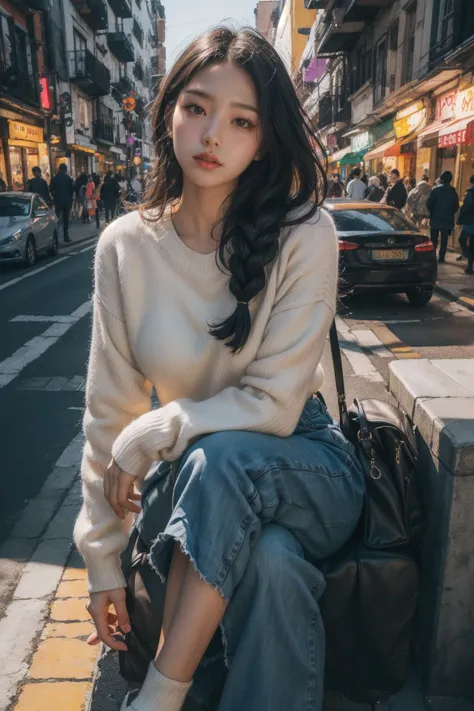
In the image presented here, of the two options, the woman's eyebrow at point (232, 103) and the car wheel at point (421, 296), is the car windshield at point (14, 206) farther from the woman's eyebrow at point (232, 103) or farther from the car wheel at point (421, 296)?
the woman's eyebrow at point (232, 103)

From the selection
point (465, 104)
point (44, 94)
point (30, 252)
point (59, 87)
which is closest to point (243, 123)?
point (30, 252)

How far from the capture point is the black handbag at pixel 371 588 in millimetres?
1526

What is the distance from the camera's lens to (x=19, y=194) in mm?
13156

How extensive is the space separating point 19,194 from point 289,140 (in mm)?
12628

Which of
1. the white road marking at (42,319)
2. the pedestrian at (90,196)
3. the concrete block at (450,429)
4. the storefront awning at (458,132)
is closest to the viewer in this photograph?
the concrete block at (450,429)

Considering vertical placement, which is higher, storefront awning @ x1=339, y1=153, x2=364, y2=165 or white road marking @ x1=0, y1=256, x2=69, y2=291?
storefront awning @ x1=339, y1=153, x2=364, y2=165

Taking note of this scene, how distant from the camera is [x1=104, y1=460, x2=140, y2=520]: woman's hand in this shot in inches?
62.5

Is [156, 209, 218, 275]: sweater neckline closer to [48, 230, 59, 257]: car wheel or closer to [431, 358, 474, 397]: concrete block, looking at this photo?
[431, 358, 474, 397]: concrete block

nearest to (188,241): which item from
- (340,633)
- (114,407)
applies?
(114,407)

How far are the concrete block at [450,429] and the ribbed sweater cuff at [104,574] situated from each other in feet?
2.90

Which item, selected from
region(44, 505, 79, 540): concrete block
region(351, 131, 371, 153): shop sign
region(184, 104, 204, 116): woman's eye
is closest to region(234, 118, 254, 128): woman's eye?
region(184, 104, 204, 116): woman's eye

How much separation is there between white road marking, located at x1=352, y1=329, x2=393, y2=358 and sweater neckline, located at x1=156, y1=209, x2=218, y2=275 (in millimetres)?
4898

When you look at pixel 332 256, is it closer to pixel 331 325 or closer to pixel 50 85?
pixel 331 325

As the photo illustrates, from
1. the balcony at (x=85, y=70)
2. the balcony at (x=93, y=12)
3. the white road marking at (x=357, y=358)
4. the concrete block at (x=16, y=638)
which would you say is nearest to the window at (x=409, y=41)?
the white road marking at (x=357, y=358)
